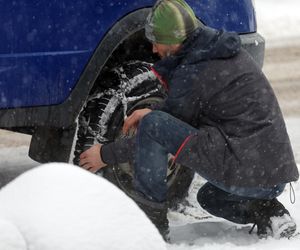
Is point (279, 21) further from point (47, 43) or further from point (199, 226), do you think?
point (47, 43)

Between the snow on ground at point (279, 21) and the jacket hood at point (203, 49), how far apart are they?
922 cm

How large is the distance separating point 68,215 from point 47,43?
1.68 metres

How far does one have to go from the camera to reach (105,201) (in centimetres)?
304

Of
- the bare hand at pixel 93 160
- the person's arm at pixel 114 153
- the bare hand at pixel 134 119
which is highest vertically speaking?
the bare hand at pixel 134 119

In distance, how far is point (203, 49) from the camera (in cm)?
414

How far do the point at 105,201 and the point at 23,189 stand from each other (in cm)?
29

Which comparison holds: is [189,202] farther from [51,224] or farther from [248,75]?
[51,224]

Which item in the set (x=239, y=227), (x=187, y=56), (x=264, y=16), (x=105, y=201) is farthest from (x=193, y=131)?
(x=264, y=16)

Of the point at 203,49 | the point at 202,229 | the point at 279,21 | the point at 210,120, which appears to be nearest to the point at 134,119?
the point at 210,120

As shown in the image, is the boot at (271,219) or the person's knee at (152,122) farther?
the boot at (271,219)

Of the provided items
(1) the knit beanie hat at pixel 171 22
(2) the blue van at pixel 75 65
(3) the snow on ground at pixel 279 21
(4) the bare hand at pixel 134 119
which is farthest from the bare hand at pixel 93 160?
(3) the snow on ground at pixel 279 21

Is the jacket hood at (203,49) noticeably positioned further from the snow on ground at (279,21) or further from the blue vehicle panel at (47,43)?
the snow on ground at (279,21)

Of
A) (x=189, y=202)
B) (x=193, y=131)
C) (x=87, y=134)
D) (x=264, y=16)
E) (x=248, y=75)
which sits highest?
(x=248, y=75)

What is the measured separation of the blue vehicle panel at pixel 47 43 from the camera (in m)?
4.35
